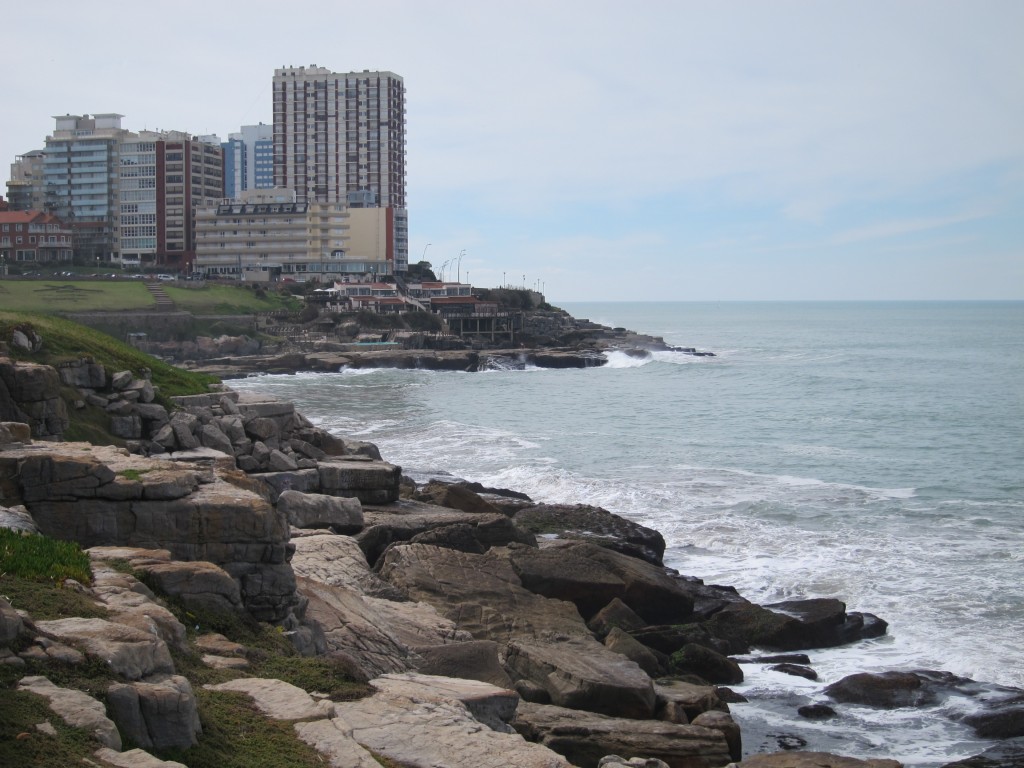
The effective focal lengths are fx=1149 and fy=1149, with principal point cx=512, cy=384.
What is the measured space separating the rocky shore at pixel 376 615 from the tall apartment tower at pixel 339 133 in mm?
119118

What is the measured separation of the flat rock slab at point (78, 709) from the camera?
24.9ft

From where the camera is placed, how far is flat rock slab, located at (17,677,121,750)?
24.9 ft

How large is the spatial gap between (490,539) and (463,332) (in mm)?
86501

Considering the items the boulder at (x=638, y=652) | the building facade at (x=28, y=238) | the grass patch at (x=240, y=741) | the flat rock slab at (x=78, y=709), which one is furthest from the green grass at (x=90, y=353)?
the building facade at (x=28, y=238)

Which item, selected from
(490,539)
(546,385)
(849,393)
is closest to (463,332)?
(546,385)

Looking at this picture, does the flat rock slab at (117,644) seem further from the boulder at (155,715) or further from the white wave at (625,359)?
the white wave at (625,359)

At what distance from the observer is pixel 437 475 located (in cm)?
3259

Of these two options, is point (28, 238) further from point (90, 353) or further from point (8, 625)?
point (8, 625)

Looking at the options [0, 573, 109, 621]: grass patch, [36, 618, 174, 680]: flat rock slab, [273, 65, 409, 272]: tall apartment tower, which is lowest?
[36, 618, 174, 680]: flat rock slab

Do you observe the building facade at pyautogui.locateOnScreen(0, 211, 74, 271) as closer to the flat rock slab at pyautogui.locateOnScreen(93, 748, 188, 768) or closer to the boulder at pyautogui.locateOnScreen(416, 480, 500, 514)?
the boulder at pyautogui.locateOnScreen(416, 480, 500, 514)

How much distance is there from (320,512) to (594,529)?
7.35 metres

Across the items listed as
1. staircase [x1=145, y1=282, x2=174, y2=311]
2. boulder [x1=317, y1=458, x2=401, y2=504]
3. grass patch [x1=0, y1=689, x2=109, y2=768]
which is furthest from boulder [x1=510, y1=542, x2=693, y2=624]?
staircase [x1=145, y1=282, x2=174, y2=311]

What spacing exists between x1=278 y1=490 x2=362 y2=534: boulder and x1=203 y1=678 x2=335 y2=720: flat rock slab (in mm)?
8402

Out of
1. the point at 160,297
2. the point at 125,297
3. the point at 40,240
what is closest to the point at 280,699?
the point at 125,297
